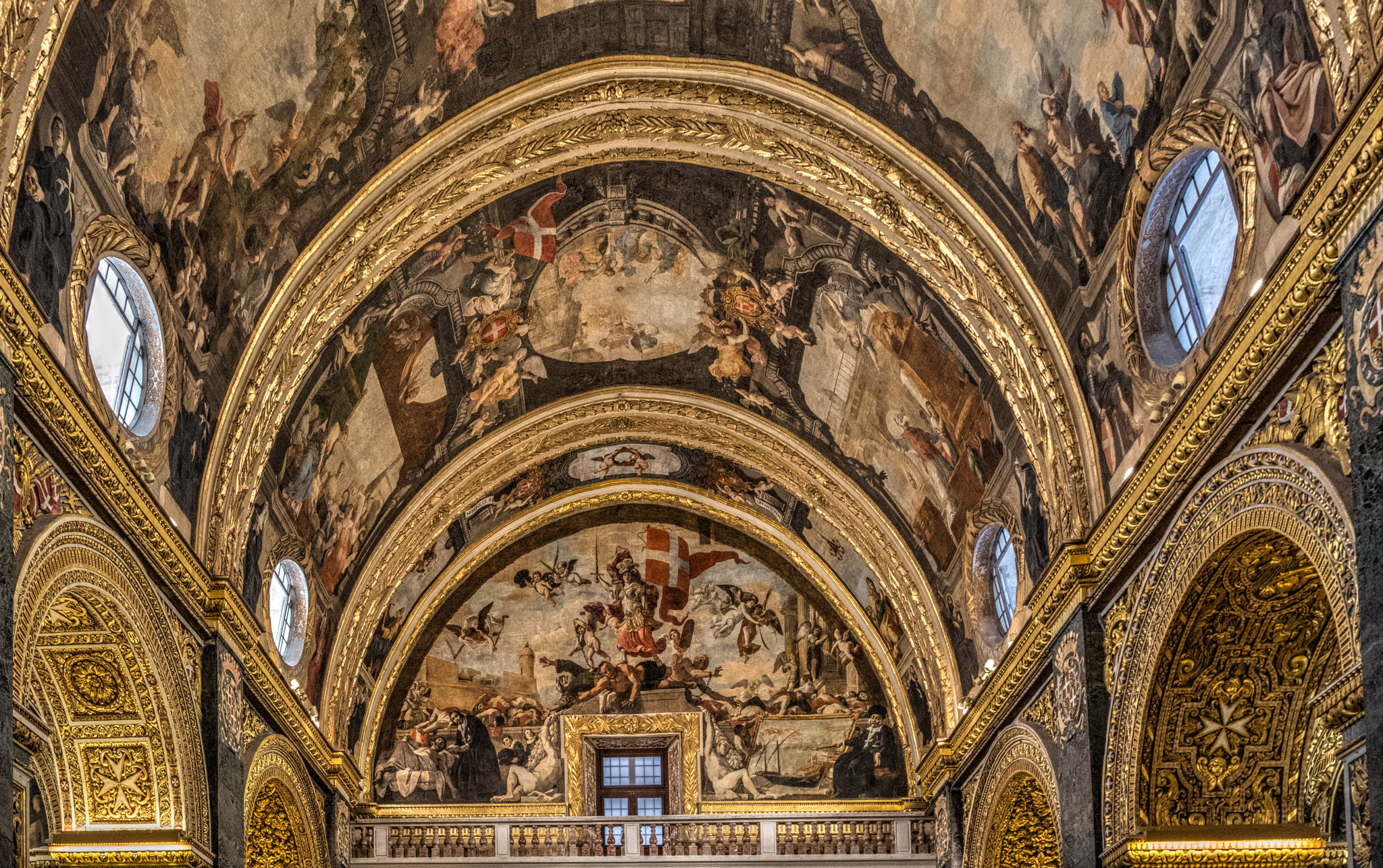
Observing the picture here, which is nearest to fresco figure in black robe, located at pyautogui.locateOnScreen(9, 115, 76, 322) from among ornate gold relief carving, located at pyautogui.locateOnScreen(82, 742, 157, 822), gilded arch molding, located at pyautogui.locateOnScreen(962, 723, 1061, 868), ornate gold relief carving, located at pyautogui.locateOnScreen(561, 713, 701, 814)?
ornate gold relief carving, located at pyautogui.locateOnScreen(82, 742, 157, 822)

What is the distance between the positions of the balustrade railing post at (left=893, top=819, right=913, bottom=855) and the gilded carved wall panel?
37.4 feet

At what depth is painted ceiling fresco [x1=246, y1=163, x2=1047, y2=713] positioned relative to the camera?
1919cm

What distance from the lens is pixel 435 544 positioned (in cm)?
2572

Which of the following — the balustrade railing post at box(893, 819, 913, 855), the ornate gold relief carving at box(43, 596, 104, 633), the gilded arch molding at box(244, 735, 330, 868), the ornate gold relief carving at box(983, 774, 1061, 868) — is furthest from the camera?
the balustrade railing post at box(893, 819, 913, 855)

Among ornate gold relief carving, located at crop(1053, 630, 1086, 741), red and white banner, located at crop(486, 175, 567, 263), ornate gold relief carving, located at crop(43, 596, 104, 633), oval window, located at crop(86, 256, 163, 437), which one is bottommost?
ornate gold relief carving, located at crop(1053, 630, 1086, 741)

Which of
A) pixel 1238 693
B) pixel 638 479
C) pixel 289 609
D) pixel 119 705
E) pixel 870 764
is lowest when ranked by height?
pixel 1238 693

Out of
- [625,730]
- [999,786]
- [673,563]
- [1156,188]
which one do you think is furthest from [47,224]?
[673,563]

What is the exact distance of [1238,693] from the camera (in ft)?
44.5

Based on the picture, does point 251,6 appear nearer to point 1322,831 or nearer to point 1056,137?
point 1056,137

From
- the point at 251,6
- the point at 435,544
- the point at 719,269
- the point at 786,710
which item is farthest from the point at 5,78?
the point at 786,710

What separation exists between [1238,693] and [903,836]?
487 inches

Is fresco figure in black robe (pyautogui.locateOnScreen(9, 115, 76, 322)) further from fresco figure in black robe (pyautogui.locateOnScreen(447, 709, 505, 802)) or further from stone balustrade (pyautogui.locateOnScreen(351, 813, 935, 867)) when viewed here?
fresco figure in black robe (pyautogui.locateOnScreen(447, 709, 505, 802))

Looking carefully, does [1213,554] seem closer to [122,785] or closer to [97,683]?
Result: [97,683]

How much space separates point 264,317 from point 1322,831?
12643 millimetres
